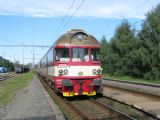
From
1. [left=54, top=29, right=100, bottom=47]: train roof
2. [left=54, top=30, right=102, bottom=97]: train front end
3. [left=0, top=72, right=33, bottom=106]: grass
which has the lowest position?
[left=0, top=72, right=33, bottom=106]: grass

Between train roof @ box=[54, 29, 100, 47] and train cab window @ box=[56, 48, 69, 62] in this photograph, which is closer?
train cab window @ box=[56, 48, 69, 62]

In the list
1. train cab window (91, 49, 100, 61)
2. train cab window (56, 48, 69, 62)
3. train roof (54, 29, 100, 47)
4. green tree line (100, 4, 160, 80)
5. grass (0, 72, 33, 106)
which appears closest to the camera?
grass (0, 72, 33, 106)

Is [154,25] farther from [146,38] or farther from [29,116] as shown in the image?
[29,116]

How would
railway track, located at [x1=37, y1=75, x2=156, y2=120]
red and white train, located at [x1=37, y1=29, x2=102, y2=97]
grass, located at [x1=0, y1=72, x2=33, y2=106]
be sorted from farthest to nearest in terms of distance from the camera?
red and white train, located at [x1=37, y1=29, x2=102, y2=97] → grass, located at [x1=0, y1=72, x2=33, y2=106] → railway track, located at [x1=37, y1=75, x2=156, y2=120]

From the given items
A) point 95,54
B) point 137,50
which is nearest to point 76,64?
point 95,54

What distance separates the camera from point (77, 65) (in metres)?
17.7

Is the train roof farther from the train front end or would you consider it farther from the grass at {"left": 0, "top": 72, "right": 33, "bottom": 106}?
the grass at {"left": 0, "top": 72, "right": 33, "bottom": 106}

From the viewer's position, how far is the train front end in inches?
694

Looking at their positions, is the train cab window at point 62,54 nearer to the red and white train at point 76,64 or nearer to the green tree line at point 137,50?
the red and white train at point 76,64

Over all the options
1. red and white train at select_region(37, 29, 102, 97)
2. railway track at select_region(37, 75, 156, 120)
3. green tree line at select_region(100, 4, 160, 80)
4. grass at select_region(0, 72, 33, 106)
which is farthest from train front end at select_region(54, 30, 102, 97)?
green tree line at select_region(100, 4, 160, 80)

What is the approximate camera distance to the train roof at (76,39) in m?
18.1

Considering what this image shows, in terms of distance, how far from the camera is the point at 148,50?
44156mm

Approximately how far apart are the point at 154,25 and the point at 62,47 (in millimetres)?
27381

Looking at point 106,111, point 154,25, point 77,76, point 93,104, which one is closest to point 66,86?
point 77,76
